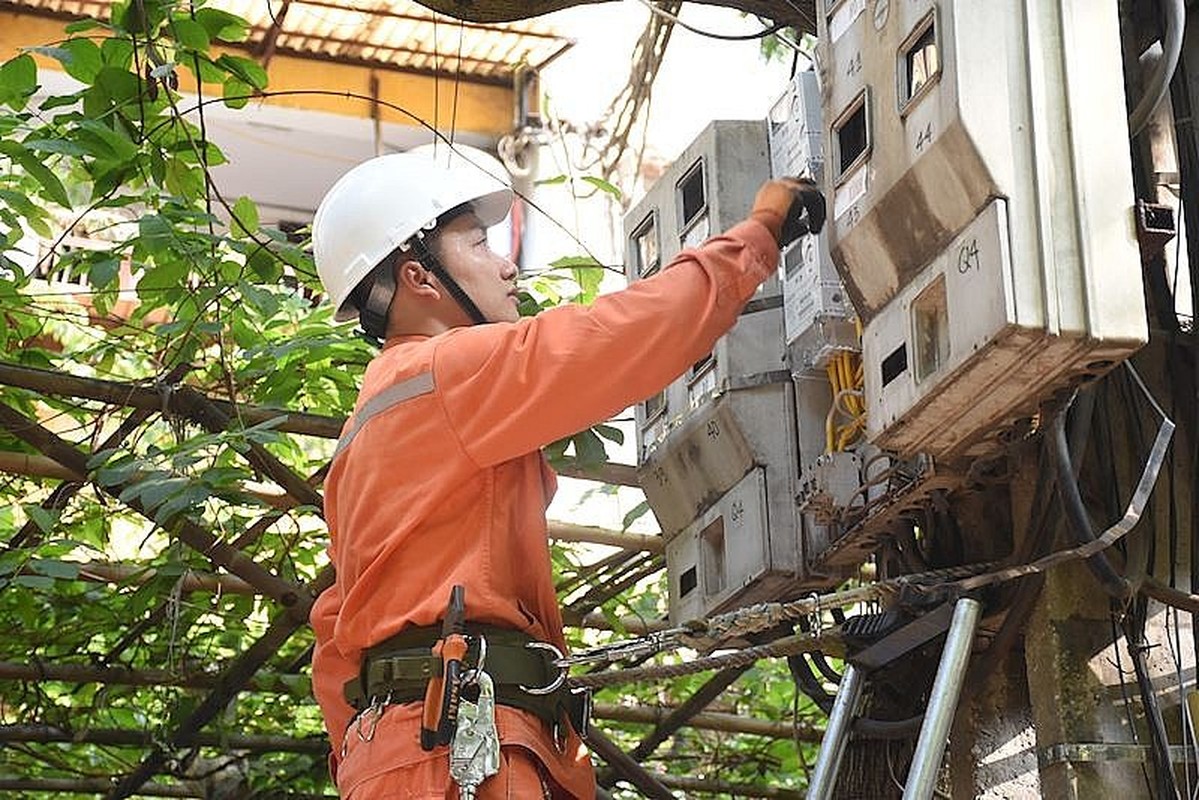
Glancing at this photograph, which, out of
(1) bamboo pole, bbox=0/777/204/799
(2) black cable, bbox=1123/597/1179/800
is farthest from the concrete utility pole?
(1) bamboo pole, bbox=0/777/204/799

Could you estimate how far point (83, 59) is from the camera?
459 centimetres

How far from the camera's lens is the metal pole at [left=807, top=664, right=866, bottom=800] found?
3.13 meters

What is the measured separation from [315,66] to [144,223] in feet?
15.8

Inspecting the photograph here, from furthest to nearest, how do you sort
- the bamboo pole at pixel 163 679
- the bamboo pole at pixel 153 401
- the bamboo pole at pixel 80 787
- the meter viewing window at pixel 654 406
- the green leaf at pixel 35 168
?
the bamboo pole at pixel 80 787, the bamboo pole at pixel 163 679, the bamboo pole at pixel 153 401, the green leaf at pixel 35 168, the meter viewing window at pixel 654 406

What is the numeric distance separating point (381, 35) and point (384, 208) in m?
5.77

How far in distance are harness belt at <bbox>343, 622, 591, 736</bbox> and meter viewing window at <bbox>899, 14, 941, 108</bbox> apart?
110 centimetres

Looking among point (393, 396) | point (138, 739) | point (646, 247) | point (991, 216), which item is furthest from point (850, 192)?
point (138, 739)

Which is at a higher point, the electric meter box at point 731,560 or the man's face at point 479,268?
the man's face at point 479,268

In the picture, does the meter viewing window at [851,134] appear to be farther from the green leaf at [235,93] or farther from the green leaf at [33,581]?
the green leaf at [33,581]

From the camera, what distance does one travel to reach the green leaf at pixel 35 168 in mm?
4465

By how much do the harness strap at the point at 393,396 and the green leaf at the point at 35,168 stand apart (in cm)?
141

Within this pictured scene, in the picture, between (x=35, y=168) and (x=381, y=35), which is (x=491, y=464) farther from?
(x=381, y=35)

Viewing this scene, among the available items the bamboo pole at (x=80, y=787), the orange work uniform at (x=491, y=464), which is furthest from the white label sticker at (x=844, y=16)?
the bamboo pole at (x=80, y=787)

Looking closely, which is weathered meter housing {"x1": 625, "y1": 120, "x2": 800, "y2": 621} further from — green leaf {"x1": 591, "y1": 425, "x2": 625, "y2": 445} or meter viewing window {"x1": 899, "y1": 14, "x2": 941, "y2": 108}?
meter viewing window {"x1": 899, "y1": 14, "x2": 941, "y2": 108}
